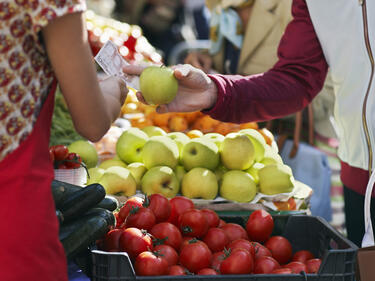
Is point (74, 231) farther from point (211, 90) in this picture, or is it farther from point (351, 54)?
point (351, 54)

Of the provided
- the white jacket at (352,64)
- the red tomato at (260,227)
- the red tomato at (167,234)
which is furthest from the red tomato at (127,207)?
the white jacket at (352,64)

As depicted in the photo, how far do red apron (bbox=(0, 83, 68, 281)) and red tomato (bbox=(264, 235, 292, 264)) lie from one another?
3.21 ft

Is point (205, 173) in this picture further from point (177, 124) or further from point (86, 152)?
point (177, 124)

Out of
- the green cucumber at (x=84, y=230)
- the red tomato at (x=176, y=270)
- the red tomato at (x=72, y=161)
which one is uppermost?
the green cucumber at (x=84, y=230)

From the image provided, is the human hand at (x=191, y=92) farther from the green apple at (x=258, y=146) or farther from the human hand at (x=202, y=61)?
the human hand at (x=202, y=61)

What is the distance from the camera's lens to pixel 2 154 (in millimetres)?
1143

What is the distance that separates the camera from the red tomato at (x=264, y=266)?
1.76 metres

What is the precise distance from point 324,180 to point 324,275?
91.6 inches

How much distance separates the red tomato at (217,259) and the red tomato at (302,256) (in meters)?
0.31

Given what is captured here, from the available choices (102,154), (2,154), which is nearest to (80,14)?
(2,154)

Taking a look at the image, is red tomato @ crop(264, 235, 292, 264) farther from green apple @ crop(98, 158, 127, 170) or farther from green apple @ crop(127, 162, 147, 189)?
green apple @ crop(98, 158, 127, 170)

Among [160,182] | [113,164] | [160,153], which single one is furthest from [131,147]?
[160,182]

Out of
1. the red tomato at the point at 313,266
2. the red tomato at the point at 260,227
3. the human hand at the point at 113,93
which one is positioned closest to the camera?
the human hand at the point at 113,93

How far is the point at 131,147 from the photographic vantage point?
2.65 m
